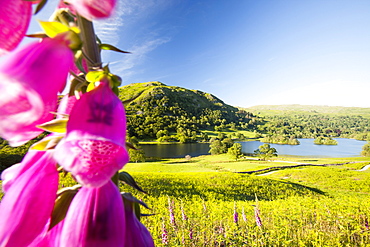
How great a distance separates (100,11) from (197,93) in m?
178

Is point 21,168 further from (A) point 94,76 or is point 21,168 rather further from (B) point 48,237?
(A) point 94,76

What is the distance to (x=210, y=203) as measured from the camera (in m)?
12.0

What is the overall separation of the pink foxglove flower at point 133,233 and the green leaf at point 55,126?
238 mm

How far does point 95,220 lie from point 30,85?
31 centimetres

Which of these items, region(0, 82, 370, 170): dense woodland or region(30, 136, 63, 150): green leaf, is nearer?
region(30, 136, 63, 150): green leaf

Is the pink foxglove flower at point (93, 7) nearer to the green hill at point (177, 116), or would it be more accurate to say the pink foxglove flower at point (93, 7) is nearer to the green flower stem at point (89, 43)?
the green flower stem at point (89, 43)

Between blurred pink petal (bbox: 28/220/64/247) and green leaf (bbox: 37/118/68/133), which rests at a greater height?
green leaf (bbox: 37/118/68/133)

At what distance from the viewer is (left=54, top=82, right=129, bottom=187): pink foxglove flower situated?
1.30ft

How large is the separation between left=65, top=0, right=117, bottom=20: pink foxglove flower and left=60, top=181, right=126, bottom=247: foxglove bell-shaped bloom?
0.36 m

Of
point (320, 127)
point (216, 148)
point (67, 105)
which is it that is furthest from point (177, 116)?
point (67, 105)

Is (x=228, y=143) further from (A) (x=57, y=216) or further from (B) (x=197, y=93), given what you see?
(B) (x=197, y=93)

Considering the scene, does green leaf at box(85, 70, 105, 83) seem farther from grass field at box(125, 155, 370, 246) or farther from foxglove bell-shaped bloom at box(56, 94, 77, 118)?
grass field at box(125, 155, 370, 246)

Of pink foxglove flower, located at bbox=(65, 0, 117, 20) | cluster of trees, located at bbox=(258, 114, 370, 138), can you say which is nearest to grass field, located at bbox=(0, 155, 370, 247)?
pink foxglove flower, located at bbox=(65, 0, 117, 20)

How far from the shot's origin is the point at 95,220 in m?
0.47
